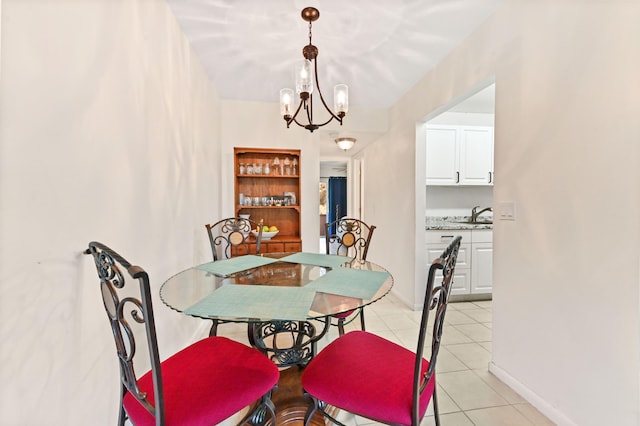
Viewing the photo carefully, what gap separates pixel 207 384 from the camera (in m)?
1.04

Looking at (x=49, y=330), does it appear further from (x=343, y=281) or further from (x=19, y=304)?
(x=343, y=281)

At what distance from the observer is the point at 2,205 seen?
783mm

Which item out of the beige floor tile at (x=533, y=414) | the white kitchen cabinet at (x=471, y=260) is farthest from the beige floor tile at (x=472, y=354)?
the white kitchen cabinet at (x=471, y=260)

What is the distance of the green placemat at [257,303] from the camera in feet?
3.47

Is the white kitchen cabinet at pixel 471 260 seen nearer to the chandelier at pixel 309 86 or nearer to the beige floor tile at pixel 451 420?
the beige floor tile at pixel 451 420

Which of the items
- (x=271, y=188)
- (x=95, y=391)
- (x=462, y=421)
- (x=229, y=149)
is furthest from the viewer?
(x=271, y=188)

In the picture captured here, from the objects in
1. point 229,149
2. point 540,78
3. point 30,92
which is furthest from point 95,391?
point 229,149

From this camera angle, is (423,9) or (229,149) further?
(229,149)

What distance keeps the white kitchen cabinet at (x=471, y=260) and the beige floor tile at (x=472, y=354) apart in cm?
102

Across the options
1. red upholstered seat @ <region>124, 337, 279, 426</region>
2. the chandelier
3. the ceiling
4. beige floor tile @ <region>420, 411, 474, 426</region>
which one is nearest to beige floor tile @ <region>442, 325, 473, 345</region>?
beige floor tile @ <region>420, 411, 474, 426</region>

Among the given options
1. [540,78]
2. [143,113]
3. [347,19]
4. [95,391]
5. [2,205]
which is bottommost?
[95,391]

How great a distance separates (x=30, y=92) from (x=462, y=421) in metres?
2.25

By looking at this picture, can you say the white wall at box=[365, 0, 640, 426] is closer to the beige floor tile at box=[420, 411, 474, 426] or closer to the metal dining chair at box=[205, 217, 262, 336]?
the beige floor tile at box=[420, 411, 474, 426]

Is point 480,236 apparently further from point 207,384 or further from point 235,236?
point 207,384
